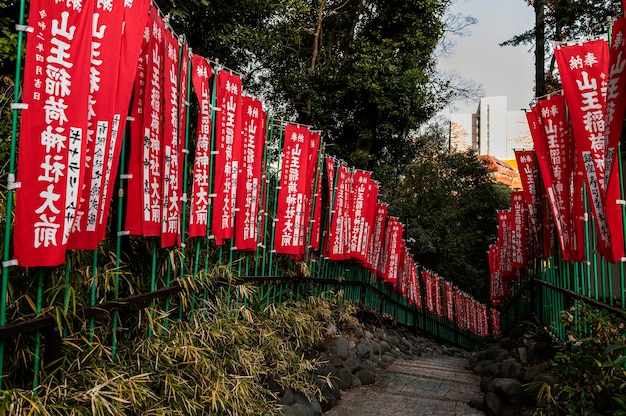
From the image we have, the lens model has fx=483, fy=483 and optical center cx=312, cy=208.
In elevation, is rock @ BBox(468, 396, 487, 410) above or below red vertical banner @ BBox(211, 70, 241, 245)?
below

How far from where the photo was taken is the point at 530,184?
381 inches

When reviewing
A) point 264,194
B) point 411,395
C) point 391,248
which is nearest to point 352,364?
point 411,395

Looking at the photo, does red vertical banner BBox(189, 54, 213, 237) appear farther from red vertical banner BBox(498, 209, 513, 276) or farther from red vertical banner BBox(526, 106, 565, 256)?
red vertical banner BBox(498, 209, 513, 276)

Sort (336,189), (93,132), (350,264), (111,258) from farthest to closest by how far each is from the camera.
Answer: (350,264)
(336,189)
(111,258)
(93,132)

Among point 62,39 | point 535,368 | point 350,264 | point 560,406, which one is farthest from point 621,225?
point 350,264

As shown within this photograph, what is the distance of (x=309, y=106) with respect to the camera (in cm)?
1524

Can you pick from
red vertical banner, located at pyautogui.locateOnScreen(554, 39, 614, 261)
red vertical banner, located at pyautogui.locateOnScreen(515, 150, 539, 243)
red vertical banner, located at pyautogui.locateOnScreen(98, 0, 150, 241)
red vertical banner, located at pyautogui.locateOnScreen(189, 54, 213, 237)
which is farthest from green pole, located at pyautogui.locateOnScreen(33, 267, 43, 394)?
red vertical banner, located at pyautogui.locateOnScreen(515, 150, 539, 243)

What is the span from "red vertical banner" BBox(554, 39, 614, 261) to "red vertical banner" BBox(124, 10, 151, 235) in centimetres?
437

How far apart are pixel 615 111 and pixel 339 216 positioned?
6.00m

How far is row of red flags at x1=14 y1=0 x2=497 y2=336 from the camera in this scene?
2.85m

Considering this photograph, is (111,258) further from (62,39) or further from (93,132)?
(62,39)

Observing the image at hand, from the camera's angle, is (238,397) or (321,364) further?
(321,364)

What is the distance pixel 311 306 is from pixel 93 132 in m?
5.14

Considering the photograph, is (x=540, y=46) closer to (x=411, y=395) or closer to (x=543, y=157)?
(x=543, y=157)
